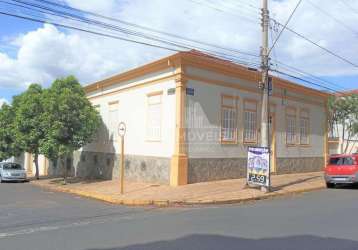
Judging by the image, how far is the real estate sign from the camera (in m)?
16.9

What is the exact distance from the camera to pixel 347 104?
29.2 meters

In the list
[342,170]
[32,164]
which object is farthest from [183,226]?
[32,164]

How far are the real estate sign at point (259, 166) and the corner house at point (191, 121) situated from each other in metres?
2.72

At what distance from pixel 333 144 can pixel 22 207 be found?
23.4 m

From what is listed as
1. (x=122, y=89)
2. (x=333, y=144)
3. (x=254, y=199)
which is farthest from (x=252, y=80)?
(x=333, y=144)

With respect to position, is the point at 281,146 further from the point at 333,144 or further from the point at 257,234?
the point at 257,234

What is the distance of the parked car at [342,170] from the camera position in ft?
62.4

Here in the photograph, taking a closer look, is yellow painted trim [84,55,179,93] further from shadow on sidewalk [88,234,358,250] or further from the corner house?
shadow on sidewalk [88,234,358,250]

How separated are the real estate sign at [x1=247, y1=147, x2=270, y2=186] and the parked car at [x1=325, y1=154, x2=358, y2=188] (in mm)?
4349

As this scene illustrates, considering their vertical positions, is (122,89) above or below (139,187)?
above

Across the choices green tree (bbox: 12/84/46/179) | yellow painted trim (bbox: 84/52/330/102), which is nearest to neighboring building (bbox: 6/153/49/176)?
Result: green tree (bbox: 12/84/46/179)

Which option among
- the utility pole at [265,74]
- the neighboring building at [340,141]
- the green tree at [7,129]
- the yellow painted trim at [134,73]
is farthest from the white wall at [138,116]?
the neighboring building at [340,141]

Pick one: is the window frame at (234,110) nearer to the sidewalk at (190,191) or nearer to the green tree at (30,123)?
the sidewalk at (190,191)

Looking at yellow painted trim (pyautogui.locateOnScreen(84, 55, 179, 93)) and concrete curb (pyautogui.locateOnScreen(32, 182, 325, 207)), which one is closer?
concrete curb (pyautogui.locateOnScreen(32, 182, 325, 207))
